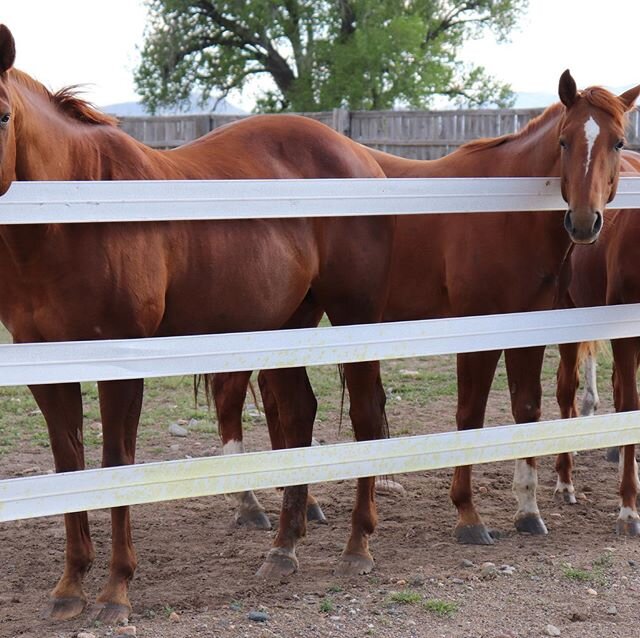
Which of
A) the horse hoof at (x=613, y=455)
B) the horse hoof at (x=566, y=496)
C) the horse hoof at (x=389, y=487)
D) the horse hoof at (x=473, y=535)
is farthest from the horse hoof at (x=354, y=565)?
the horse hoof at (x=613, y=455)

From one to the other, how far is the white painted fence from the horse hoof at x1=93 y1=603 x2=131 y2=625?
1.70ft

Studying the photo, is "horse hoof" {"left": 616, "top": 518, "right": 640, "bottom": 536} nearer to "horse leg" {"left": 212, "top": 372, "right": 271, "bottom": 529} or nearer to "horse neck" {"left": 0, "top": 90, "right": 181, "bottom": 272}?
"horse leg" {"left": 212, "top": 372, "right": 271, "bottom": 529}

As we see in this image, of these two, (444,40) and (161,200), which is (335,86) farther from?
(161,200)

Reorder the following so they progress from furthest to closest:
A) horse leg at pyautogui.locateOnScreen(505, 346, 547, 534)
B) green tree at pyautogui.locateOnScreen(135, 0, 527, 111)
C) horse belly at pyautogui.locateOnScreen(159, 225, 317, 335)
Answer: green tree at pyautogui.locateOnScreen(135, 0, 527, 111) → horse leg at pyautogui.locateOnScreen(505, 346, 547, 534) → horse belly at pyautogui.locateOnScreen(159, 225, 317, 335)

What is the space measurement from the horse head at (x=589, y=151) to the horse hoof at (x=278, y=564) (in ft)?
6.02

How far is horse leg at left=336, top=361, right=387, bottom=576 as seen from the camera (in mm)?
4152

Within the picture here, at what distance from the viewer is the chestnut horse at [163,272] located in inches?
132

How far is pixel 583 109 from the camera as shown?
166 inches

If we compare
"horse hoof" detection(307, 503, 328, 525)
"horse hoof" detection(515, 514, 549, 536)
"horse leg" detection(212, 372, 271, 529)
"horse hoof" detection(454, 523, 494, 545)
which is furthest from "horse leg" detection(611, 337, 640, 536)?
"horse leg" detection(212, 372, 271, 529)

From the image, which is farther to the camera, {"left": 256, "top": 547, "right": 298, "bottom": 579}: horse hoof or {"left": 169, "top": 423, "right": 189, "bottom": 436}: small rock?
{"left": 169, "top": 423, "right": 189, "bottom": 436}: small rock

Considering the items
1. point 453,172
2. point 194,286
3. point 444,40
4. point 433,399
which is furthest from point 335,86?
point 194,286

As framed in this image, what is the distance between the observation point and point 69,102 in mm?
3541

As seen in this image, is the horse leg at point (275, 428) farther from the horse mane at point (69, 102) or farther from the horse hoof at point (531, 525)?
the horse mane at point (69, 102)

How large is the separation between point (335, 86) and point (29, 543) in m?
19.4
